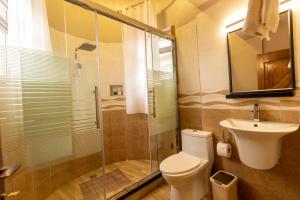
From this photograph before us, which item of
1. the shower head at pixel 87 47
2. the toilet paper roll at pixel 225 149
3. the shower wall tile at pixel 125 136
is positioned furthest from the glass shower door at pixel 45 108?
the toilet paper roll at pixel 225 149

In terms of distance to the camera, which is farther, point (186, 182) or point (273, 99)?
point (186, 182)

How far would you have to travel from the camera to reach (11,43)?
1.17 metres

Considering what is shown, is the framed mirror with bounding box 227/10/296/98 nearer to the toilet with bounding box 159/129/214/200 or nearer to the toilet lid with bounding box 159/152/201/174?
the toilet with bounding box 159/129/214/200

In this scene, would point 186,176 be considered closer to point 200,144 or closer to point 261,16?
point 200,144

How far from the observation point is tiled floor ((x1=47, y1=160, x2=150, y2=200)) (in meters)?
1.73

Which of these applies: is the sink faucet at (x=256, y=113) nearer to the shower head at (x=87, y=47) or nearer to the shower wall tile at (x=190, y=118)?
the shower wall tile at (x=190, y=118)

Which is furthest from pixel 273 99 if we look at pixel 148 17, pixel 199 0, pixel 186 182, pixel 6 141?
pixel 6 141

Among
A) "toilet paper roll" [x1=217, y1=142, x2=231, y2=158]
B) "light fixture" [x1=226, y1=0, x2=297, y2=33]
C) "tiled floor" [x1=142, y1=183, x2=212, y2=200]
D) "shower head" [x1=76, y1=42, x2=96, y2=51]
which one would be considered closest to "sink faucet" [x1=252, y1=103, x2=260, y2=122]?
"toilet paper roll" [x1=217, y1=142, x2=231, y2=158]

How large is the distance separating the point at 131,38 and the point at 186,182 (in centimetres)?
208

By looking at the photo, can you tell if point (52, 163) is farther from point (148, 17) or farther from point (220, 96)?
point (148, 17)

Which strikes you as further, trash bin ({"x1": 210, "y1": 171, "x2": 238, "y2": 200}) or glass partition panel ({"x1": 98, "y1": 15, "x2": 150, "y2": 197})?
glass partition panel ({"x1": 98, "y1": 15, "x2": 150, "y2": 197})

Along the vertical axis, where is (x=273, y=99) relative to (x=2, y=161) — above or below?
above

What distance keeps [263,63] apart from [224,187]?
1268 millimetres

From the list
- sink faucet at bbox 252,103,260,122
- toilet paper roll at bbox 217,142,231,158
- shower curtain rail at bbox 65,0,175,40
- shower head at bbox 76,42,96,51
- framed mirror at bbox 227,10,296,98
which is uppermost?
shower curtain rail at bbox 65,0,175,40
